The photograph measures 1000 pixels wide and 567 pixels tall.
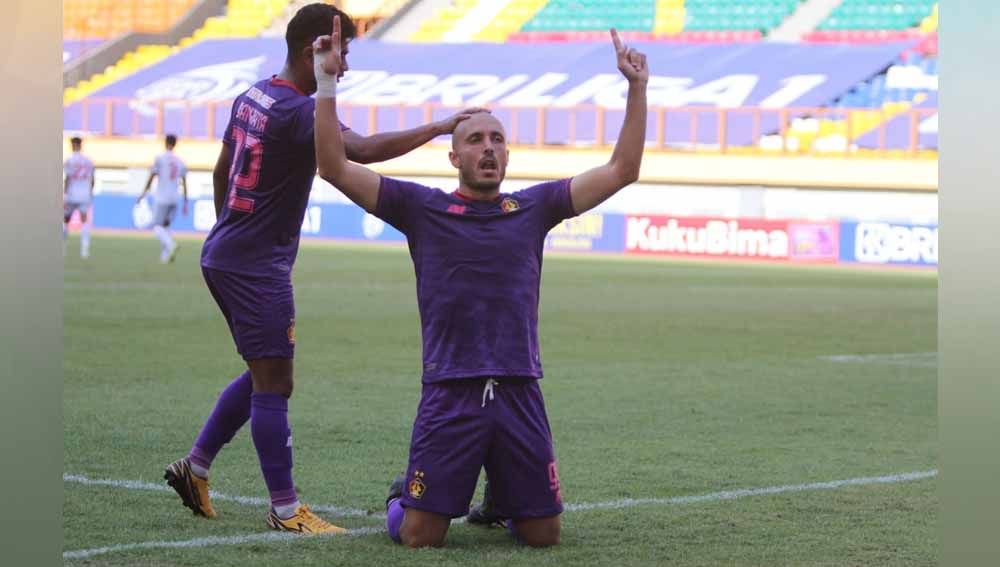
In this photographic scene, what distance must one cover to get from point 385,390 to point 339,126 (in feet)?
18.3

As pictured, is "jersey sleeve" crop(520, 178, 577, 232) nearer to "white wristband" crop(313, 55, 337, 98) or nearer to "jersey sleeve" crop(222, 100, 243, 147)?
"white wristband" crop(313, 55, 337, 98)

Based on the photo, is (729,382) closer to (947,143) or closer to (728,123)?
(947,143)

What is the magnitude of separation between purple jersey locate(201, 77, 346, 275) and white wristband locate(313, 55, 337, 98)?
1.57 feet

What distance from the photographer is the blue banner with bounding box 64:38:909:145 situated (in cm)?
3856

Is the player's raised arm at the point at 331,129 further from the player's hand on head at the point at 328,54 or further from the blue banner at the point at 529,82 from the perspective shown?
the blue banner at the point at 529,82

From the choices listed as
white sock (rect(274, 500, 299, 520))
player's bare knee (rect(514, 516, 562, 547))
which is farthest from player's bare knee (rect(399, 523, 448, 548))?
white sock (rect(274, 500, 299, 520))

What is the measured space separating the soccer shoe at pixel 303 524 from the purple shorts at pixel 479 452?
425 millimetres

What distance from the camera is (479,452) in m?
5.61

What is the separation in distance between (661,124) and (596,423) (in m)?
29.2

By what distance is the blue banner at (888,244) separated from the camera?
102ft

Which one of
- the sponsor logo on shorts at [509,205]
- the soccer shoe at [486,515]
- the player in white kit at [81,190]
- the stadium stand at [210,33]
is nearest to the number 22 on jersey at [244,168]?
the sponsor logo on shorts at [509,205]

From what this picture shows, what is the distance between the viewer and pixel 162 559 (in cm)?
524

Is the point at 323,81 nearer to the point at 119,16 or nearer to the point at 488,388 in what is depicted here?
the point at 488,388

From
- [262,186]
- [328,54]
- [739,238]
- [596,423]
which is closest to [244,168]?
[262,186]
